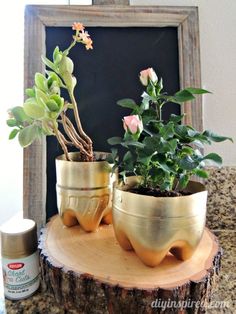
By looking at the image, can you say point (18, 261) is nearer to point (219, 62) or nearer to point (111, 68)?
point (111, 68)

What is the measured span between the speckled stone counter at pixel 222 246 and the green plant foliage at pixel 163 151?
233 millimetres

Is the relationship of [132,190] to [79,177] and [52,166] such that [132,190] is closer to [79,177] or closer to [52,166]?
[79,177]

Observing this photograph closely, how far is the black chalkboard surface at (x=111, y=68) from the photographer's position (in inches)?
25.2

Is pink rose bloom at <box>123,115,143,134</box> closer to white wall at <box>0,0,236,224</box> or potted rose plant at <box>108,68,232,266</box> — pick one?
potted rose plant at <box>108,68,232,266</box>

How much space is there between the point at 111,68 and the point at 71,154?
0.78ft

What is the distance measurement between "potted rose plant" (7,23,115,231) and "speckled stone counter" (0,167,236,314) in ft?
0.51

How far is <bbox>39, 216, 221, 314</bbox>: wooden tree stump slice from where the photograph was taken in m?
0.39

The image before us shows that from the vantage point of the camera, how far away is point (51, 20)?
0.62 m

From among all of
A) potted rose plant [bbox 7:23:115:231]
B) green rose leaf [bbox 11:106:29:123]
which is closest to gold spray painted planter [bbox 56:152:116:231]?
potted rose plant [bbox 7:23:115:231]

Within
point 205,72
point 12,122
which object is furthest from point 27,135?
point 205,72

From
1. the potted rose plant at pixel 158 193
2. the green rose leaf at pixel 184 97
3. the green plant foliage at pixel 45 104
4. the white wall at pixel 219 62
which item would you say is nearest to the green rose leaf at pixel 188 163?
the potted rose plant at pixel 158 193

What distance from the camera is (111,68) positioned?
25.5 inches

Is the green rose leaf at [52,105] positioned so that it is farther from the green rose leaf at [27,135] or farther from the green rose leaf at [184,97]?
the green rose leaf at [184,97]

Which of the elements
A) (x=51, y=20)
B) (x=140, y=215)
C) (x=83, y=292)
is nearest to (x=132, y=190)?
(x=140, y=215)
